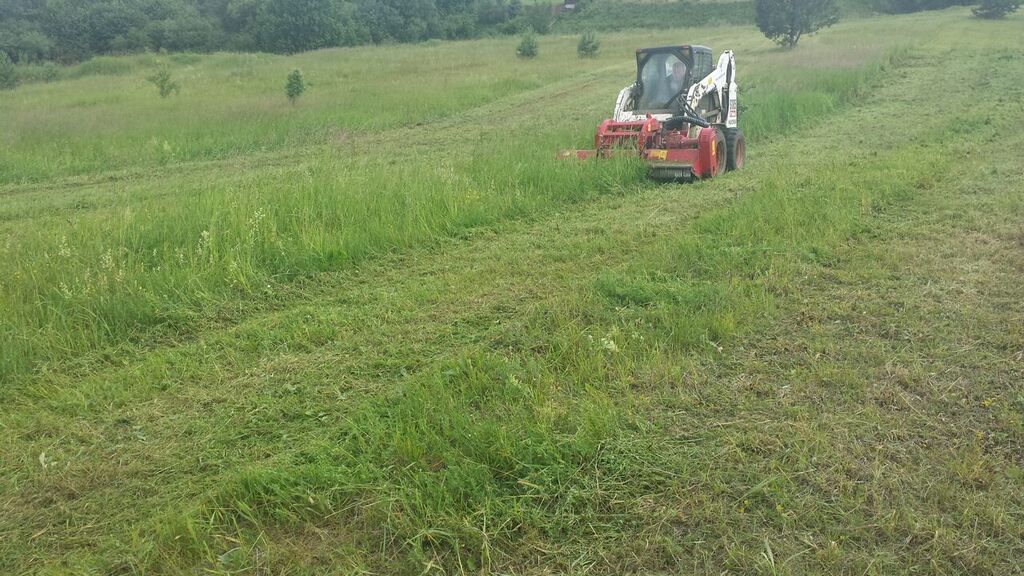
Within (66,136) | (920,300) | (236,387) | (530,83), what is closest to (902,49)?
(530,83)

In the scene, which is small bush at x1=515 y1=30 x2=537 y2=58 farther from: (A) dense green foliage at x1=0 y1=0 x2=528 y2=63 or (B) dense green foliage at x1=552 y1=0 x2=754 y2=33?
(A) dense green foliage at x1=0 y1=0 x2=528 y2=63

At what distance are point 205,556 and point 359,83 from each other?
23.7 m

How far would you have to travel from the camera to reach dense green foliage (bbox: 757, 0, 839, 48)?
29469mm

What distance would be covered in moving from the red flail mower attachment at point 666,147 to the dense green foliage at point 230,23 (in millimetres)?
42863

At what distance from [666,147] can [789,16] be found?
76.6 feet

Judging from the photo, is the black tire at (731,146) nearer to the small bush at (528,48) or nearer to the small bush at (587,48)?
the small bush at (587,48)

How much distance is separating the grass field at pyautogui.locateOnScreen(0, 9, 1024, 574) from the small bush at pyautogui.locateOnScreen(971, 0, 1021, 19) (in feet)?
113

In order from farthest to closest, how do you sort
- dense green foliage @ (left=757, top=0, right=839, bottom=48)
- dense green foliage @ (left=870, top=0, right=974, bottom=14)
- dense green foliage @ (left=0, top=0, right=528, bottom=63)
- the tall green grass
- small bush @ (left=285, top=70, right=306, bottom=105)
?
dense green foliage @ (left=870, top=0, right=974, bottom=14) < dense green foliage @ (left=0, top=0, right=528, bottom=63) < dense green foliage @ (left=757, top=0, right=839, bottom=48) < small bush @ (left=285, top=70, right=306, bottom=105) < the tall green grass

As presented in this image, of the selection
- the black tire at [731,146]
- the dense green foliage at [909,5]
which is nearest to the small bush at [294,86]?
the black tire at [731,146]

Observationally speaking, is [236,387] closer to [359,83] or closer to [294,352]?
[294,352]

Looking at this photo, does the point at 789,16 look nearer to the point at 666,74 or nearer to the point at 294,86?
the point at 294,86

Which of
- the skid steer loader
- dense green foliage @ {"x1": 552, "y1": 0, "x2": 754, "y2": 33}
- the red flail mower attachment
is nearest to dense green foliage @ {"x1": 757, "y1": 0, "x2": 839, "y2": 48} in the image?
dense green foliage @ {"x1": 552, "y1": 0, "x2": 754, "y2": 33}

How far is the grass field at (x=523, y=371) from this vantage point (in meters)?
3.10

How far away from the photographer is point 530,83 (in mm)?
23703
